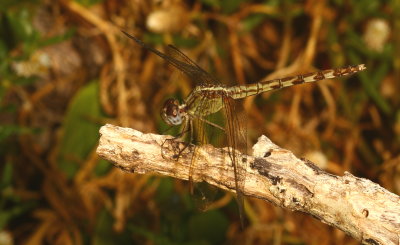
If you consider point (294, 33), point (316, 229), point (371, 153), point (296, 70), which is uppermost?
point (294, 33)

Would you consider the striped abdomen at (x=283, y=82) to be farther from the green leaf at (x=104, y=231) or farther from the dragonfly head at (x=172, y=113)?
the green leaf at (x=104, y=231)

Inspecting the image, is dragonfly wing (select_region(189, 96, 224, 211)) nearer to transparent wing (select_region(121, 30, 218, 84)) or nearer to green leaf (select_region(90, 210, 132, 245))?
transparent wing (select_region(121, 30, 218, 84))

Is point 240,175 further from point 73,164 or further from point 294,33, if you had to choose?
point 294,33

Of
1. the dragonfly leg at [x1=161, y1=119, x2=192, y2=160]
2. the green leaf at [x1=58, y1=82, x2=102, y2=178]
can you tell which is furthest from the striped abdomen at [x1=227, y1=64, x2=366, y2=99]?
the green leaf at [x1=58, y1=82, x2=102, y2=178]

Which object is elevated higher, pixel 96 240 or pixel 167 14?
pixel 167 14

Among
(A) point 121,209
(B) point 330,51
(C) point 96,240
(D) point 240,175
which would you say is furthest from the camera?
(B) point 330,51

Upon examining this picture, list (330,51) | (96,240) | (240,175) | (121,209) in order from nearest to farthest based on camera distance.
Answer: (240,175)
(96,240)
(121,209)
(330,51)

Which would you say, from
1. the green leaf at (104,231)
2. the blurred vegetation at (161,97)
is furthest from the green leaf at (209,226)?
the green leaf at (104,231)

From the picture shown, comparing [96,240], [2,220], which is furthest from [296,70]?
[2,220]
